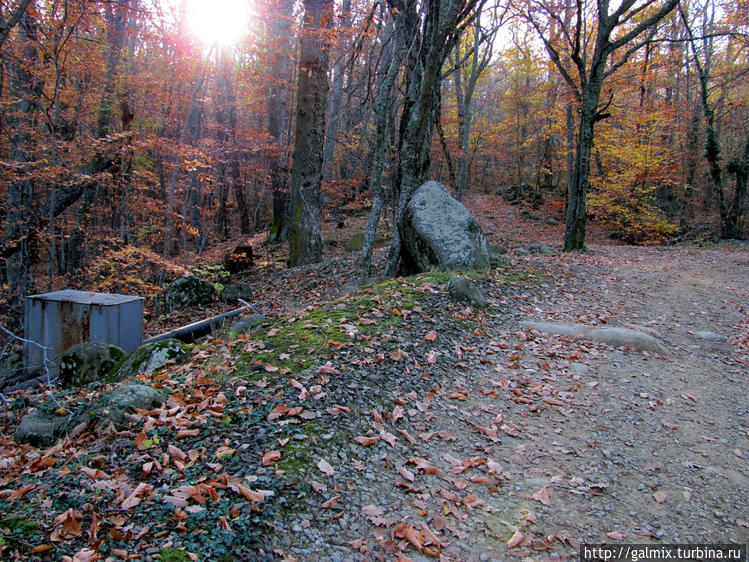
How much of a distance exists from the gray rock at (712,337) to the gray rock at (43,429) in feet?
24.7

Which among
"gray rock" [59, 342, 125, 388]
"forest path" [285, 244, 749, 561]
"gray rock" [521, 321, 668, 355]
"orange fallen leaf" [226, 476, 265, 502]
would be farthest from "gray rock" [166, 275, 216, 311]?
"orange fallen leaf" [226, 476, 265, 502]

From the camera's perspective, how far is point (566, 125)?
21.4m

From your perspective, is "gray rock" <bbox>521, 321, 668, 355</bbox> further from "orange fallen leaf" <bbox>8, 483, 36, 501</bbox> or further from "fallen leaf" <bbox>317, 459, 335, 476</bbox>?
"orange fallen leaf" <bbox>8, 483, 36, 501</bbox>

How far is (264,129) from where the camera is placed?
723 inches

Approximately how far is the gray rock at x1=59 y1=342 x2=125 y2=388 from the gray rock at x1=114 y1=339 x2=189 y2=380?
0.63 feet

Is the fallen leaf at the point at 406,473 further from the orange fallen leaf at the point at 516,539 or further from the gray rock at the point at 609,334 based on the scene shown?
the gray rock at the point at 609,334

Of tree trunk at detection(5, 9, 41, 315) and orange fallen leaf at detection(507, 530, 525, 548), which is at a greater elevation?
tree trunk at detection(5, 9, 41, 315)

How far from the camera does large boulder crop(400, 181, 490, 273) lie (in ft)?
24.8

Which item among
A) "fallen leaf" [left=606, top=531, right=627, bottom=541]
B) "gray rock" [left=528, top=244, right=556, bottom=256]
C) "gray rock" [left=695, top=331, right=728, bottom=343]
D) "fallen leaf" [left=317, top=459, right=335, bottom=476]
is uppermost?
"gray rock" [left=528, top=244, right=556, bottom=256]

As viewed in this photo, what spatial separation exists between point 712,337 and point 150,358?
7361 millimetres

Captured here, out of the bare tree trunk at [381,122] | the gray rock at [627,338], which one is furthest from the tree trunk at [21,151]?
the gray rock at [627,338]

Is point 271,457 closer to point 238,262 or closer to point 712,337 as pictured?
point 712,337

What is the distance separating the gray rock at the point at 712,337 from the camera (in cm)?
580

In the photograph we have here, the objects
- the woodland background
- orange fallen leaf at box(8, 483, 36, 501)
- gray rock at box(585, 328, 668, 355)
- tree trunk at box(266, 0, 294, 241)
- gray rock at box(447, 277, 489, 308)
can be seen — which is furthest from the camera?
tree trunk at box(266, 0, 294, 241)
